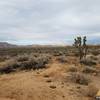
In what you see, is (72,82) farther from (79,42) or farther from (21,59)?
(79,42)

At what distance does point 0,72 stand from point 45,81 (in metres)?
7.44

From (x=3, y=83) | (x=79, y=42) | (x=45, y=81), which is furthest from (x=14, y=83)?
(x=79, y=42)

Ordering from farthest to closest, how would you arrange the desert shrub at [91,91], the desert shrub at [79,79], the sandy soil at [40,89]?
the desert shrub at [79,79]
the desert shrub at [91,91]
the sandy soil at [40,89]

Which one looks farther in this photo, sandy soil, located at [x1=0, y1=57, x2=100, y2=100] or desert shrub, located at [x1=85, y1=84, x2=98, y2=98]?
desert shrub, located at [x1=85, y1=84, x2=98, y2=98]

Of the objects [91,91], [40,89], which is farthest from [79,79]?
[40,89]

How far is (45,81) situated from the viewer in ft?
63.8

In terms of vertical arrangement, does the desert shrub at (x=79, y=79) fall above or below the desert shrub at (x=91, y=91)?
above

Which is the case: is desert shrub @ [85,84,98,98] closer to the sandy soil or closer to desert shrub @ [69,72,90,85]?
the sandy soil

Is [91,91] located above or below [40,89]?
below

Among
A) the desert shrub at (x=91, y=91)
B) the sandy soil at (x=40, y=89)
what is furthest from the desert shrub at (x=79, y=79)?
the desert shrub at (x=91, y=91)

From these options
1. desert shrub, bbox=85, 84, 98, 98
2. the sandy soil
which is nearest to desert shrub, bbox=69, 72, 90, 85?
the sandy soil

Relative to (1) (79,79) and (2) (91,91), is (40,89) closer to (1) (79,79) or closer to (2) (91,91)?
(2) (91,91)

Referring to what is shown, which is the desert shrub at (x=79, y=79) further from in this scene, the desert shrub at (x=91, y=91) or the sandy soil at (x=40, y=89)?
the desert shrub at (x=91, y=91)

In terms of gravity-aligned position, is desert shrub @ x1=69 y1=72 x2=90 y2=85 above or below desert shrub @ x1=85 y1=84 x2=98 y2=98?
above
